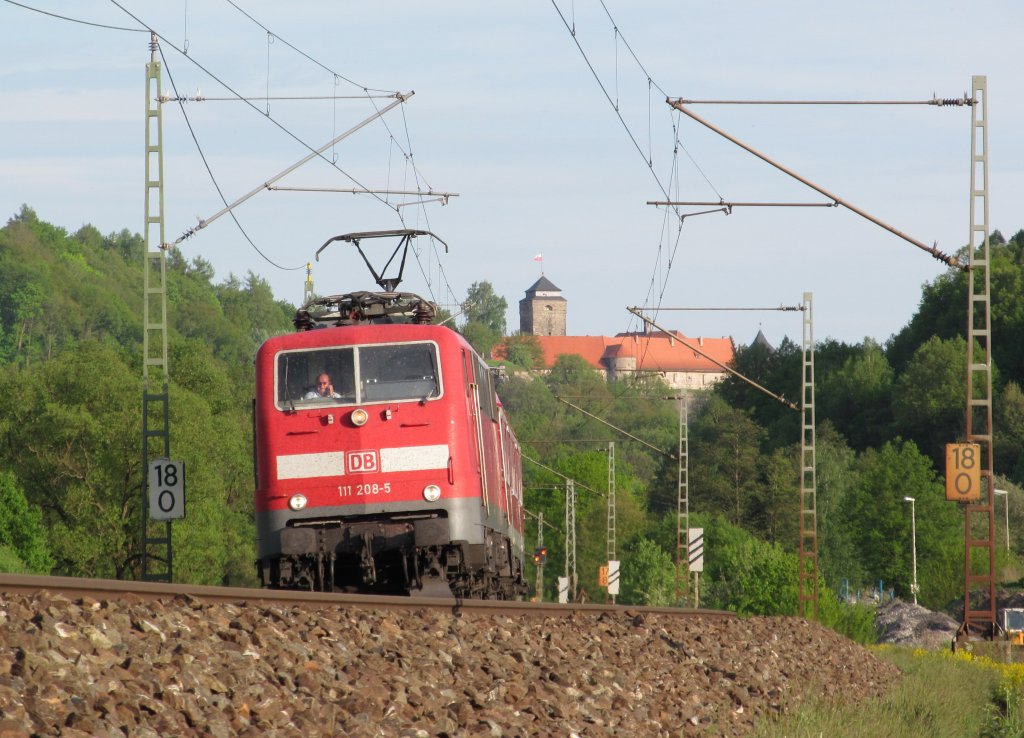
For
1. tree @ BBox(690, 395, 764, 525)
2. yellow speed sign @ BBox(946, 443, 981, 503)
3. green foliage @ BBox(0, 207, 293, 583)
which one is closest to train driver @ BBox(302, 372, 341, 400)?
yellow speed sign @ BBox(946, 443, 981, 503)

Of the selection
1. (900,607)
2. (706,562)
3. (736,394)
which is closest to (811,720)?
(900,607)

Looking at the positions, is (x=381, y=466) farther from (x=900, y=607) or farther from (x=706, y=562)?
(x=706, y=562)

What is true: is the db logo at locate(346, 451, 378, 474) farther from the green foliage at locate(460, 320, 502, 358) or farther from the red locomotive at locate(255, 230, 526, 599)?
the green foliage at locate(460, 320, 502, 358)

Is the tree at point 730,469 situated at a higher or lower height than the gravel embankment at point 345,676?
lower

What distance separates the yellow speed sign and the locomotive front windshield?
25.4 feet

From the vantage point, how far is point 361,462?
1617 cm

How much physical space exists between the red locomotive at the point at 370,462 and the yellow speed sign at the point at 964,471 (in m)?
6.99

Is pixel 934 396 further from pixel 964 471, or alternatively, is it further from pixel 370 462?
pixel 370 462

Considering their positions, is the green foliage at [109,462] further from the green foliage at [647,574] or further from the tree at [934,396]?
the tree at [934,396]

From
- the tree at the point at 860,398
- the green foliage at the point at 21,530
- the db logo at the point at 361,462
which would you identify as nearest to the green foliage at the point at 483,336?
the tree at the point at 860,398

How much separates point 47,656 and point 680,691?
5607mm

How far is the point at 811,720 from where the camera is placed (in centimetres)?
1119

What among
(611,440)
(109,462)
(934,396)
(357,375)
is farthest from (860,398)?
(357,375)

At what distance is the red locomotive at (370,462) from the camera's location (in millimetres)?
16016
